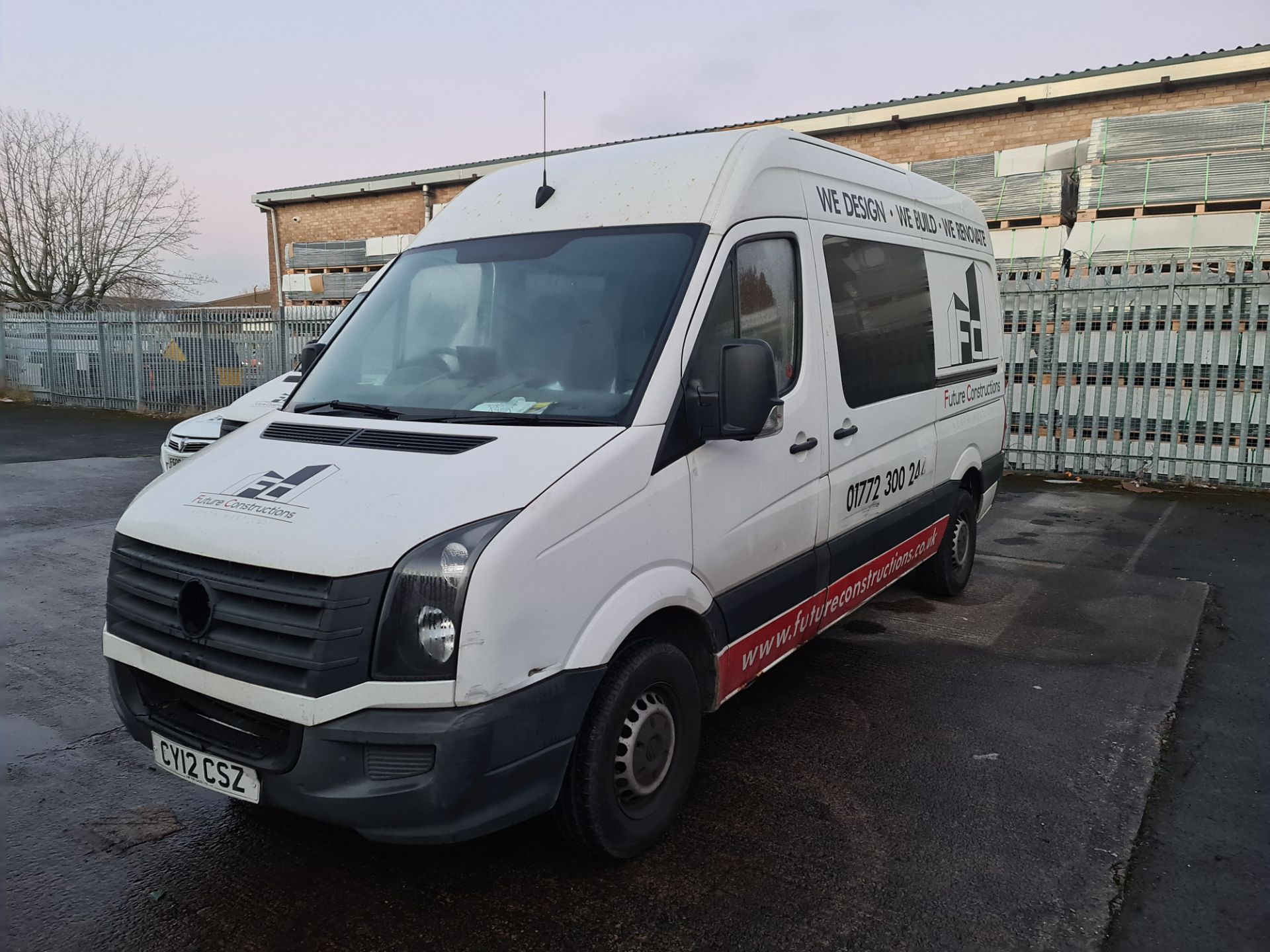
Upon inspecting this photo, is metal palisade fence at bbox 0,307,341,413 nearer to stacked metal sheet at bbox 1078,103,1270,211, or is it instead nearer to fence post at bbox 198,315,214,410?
fence post at bbox 198,315,214,410

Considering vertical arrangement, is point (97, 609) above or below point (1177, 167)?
below

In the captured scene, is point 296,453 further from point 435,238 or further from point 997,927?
point 997,927

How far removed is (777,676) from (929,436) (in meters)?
1.65

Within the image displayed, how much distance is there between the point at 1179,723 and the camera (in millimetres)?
4207

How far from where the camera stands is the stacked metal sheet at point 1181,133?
454 inches

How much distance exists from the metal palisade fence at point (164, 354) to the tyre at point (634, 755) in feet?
48.4

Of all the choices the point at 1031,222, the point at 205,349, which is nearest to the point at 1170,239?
the point at 1031,222

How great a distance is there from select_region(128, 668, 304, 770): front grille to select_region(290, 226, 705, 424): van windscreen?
3.70ft

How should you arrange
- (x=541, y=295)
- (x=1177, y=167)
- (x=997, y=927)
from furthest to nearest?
(x=1177, y=167), (x=541, y=295), (x=997, y=927)

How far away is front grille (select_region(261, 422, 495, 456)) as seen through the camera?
2.86m

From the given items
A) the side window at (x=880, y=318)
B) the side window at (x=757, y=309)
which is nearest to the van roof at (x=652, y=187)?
the side window at (x=757, y=309)

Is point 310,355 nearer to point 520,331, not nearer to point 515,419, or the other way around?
point 520,331

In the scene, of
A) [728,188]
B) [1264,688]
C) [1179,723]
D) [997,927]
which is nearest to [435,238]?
[728,188]

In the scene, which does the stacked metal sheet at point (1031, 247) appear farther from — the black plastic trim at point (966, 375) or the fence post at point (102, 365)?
the fence post at point (102, 365)
